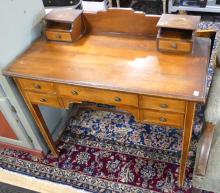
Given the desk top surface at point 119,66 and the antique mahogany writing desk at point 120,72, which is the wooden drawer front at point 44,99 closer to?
the antique mahogany writing desk at point 120,72

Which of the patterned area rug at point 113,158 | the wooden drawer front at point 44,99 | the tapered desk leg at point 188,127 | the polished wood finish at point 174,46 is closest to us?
the tapered desk leg at point 188,127

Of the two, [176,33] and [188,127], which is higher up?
[176,33]

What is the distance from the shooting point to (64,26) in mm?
1668

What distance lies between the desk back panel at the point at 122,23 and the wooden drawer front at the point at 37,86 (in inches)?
18.0

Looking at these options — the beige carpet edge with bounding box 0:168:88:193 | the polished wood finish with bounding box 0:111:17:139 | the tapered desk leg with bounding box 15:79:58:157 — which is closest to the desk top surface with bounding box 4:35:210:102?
the tapered desk leg with bounding box 15:79:58:157

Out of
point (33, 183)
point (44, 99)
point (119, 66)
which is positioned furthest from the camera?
point (33, 183)

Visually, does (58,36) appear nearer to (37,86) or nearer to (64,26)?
(64,26)

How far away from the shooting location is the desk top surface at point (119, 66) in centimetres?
126

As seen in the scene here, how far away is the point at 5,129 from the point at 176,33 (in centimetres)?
→ 126

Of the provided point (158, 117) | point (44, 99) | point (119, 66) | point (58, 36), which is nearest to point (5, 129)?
point (44, 99)

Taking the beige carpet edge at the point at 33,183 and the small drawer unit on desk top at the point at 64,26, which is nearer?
the small drawer unit on desk top at the point at 64,26

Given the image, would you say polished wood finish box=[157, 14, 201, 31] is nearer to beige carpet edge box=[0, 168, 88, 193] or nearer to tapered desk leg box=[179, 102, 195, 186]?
tapered desk leg box=[179, 102, 195, 186]

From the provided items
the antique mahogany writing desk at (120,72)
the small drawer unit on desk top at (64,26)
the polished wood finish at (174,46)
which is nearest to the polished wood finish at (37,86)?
the antique mahogany writing desk at (120,72)

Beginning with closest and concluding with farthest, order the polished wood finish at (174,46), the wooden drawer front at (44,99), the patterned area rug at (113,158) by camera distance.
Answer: the polished wood finish at (174,46) < the wooden drawer front at (44,99) < the patterned area rug at (113,158)
